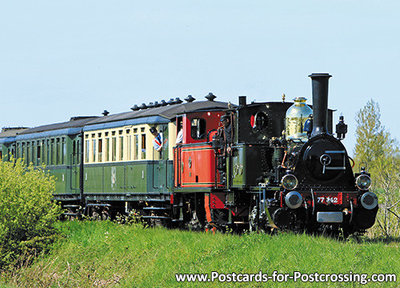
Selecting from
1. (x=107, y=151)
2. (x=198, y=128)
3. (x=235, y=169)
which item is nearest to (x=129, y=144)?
(x=107, y=151)

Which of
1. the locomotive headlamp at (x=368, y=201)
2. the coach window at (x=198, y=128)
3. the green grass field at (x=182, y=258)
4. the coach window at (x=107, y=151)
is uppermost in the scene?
the coach window at (x=198, y=128)

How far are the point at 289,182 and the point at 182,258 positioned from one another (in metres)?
2.67

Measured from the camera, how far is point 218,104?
2289 centimetres

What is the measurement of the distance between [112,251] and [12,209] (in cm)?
316

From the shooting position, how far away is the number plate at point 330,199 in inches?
610

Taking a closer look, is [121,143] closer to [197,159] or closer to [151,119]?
[151,119]

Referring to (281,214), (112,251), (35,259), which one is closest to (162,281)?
(281,214)

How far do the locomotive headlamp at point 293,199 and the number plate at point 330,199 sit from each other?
510 millimetres

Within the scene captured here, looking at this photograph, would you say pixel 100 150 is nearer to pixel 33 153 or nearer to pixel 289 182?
pixel 33 153

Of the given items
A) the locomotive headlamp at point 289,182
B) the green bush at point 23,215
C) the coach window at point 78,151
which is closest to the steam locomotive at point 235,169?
the locomotive headlamp at point 289,182

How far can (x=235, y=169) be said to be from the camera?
17.2 meters

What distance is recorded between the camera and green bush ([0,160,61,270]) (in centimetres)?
1877

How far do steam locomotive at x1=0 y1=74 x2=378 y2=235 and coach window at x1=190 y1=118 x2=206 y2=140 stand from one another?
0.09 ft

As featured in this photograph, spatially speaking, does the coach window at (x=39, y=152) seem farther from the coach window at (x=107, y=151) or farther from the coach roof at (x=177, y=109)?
the coach roof at (x=177, y=109)
